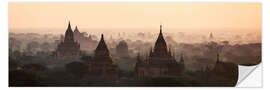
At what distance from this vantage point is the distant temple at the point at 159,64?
5.57 ft

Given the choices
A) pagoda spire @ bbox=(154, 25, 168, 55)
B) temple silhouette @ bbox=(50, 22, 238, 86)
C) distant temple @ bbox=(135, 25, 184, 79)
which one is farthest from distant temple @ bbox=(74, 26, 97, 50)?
pagoda spire @ bbox=(154, 25, 168, 55)

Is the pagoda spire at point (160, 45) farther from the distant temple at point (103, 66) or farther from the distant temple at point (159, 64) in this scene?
the distant temple at point (103, 66)

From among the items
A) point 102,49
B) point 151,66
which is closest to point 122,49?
point 102,49

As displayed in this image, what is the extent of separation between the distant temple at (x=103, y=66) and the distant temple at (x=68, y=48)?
0.15 metres

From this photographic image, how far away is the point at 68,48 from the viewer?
66.7 inches

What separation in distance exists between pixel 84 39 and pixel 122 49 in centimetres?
32

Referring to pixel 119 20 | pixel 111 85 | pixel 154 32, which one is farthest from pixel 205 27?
pixel 111 85

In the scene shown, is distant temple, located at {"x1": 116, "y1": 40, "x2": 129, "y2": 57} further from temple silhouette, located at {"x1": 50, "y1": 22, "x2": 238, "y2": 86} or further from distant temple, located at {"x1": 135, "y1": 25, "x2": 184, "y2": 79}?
distant temple, located at {"x1": 135, "y1": 25, "x2": 184, "y2": 79}

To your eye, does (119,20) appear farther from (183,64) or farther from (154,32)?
(183,64)

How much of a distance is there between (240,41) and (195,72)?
0.45 metres

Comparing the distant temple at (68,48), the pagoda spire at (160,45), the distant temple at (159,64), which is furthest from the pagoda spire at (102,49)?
the pagoda spire at (160,45)

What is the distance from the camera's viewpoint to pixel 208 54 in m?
1.70

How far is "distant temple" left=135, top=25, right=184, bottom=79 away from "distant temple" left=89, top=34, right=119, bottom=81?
190 millimetres

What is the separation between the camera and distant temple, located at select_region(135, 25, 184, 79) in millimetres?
1696
